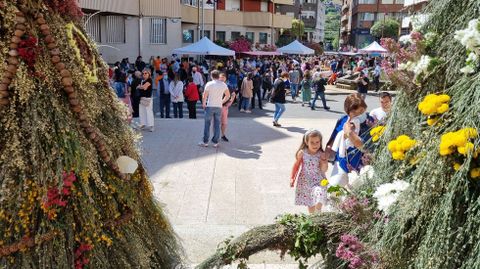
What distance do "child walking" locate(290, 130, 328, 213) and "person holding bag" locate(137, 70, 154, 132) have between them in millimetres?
5893

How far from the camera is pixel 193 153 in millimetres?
8945

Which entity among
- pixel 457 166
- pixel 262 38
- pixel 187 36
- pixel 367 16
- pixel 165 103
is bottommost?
pixel 165 103

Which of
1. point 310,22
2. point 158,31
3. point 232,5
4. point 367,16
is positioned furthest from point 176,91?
point 310,22

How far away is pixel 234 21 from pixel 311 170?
37.5 meters

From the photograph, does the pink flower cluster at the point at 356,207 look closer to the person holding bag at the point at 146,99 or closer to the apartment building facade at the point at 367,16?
the person holding bag at the point at 146,99

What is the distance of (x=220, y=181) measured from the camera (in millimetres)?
7293

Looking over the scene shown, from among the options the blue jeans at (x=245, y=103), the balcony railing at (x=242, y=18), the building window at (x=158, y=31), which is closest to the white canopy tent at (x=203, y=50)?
the blue jeans at (x=245, y=103)

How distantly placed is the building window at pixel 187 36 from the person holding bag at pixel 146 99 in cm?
2459

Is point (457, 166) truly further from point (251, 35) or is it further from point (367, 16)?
point (367, 16)

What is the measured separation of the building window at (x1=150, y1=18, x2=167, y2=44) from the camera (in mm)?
28375

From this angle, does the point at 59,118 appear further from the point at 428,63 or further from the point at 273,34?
the point at 273,34

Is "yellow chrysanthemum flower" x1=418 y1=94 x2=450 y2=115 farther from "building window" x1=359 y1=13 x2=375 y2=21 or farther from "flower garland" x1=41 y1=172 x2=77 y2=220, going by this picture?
"building window" x1=359 y1=13 x2=375 y2=21

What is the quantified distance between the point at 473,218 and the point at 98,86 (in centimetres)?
252

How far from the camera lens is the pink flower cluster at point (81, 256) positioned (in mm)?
3123
